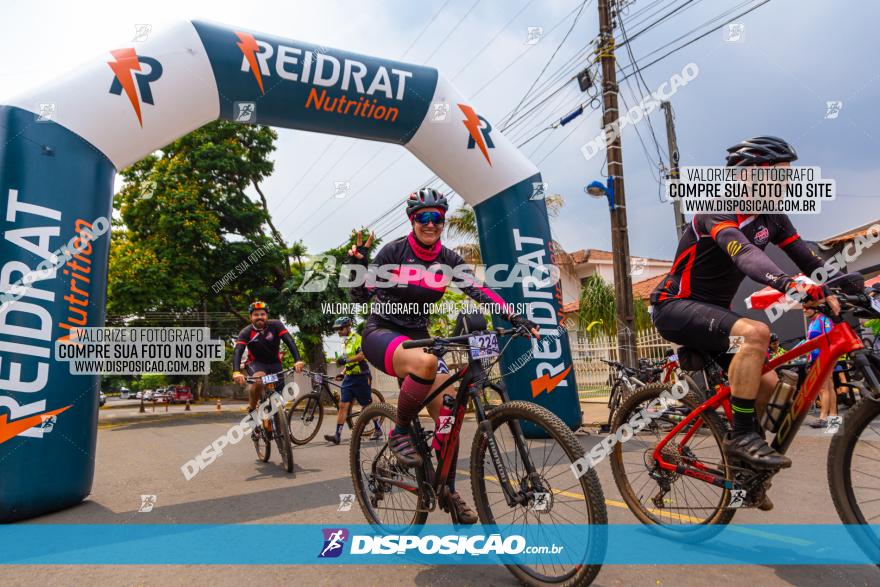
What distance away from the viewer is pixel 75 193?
5395mm

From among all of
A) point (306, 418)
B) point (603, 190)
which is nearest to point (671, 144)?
point (603, 190)

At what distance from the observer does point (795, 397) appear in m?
3.01

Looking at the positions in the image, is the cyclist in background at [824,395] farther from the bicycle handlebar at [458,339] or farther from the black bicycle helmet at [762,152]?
the bicycle handlebar at [458,339]

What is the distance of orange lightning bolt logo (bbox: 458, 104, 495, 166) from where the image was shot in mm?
8359

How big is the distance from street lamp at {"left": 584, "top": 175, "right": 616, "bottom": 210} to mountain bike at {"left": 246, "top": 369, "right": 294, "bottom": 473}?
6.95m

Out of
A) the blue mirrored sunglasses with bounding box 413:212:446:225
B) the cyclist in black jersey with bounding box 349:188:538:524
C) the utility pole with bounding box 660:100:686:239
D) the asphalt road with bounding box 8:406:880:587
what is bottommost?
the asphalt road with bounding box 8:406:880:587

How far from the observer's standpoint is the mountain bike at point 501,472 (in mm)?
2512

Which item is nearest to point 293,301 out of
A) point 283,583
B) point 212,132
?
point 212,132

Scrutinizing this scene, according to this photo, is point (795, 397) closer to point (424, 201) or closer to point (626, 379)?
point (424, 201)

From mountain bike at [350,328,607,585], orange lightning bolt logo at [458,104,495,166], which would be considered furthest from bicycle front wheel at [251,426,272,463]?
orange lightning bolt logo at [458,104,495,166]

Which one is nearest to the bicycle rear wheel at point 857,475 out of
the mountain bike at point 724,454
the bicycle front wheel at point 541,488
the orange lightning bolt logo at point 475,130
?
the mountain bike at point 724,454

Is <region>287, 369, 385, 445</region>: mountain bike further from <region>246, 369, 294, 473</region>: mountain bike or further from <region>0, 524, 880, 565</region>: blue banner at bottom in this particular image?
<region>0, 524, 880, 565</region>: blue banner at bottom

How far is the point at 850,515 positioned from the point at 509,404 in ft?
5.54

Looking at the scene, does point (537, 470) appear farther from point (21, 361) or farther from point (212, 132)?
point (212, 132)
